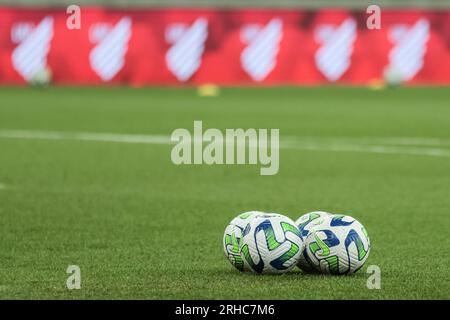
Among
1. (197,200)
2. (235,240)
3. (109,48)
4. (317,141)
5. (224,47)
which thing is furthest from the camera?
(224,47)

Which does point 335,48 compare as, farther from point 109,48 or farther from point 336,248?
point 336,248

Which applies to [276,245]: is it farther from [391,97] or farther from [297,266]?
→ [391,97]

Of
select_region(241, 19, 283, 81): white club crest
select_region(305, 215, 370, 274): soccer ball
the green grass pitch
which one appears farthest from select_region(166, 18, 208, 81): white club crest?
select_region(305, 215, 370, 274): soccer ball

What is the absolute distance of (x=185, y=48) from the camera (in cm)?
4050

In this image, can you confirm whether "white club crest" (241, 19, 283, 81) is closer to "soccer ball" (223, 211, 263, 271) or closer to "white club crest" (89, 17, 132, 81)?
"white club crest" (89, 17, 132, 81)

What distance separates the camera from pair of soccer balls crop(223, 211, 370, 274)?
28.9ft

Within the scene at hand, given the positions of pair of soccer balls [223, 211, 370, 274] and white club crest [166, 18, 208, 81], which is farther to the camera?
white club crest [166, 18, 208, 81]

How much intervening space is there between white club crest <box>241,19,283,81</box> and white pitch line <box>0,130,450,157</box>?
17.0 metres

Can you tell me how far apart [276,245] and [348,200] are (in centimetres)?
584

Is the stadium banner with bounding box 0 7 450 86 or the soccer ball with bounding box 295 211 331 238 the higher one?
the stadium banner with bounding box 0 7 450 86

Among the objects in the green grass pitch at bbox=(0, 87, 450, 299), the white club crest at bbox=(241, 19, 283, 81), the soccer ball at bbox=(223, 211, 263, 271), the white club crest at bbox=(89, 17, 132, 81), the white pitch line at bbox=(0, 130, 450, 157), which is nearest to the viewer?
the green grass pitch at bbox=(0, 87, 450, 299)

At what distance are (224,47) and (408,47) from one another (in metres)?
5.78

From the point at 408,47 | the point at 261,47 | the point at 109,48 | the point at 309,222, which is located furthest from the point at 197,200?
the point at 408,47
